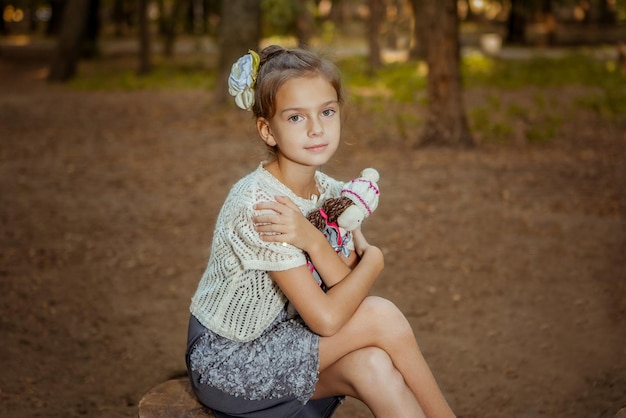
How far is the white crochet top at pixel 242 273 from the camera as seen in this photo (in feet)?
8.66

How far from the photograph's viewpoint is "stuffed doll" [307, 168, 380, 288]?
8.94 feet

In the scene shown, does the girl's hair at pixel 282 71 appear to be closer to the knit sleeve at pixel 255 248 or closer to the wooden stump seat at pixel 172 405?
the knit sleeve at pixel 255 248

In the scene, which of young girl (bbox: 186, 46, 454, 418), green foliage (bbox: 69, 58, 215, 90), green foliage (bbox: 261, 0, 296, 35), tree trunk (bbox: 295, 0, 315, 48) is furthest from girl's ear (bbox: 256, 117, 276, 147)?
green foliage (bbox: 69, 58, 215, 90)

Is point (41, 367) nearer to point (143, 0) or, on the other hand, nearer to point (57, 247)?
point (57, 247)

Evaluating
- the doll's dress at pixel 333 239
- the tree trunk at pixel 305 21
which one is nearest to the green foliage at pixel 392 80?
the tree trunk at pixel 305 21

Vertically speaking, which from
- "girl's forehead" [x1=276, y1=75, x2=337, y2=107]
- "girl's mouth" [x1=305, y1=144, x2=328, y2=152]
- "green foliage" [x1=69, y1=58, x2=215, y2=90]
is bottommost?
"green foliage" [x1=69, y1=58, x2=215, y2=90]

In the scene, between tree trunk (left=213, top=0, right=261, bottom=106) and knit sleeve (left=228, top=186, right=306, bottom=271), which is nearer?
knit sleeve (left=228, top=186, right=306, bottom=271)

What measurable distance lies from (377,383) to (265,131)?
0.90m

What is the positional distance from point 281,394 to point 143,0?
654 inches

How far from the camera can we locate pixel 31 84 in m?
17.6

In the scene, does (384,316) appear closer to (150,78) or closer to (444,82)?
(444,82)

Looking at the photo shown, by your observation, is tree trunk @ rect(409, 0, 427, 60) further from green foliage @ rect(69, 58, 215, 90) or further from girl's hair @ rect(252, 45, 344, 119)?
girl's hair @ rect(252, 45, 344, 119)

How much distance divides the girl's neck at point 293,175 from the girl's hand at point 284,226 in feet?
0.70

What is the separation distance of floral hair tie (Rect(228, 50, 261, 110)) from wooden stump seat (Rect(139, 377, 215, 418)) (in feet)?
3.28
